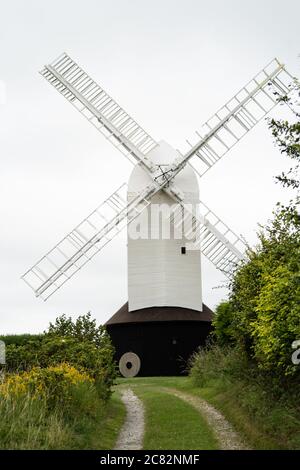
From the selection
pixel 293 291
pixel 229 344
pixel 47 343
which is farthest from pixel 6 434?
pixel 229 344

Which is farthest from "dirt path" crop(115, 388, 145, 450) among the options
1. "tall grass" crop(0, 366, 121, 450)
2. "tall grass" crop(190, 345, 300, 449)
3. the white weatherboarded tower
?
the white weatherboarded tower

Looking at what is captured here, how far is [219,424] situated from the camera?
1731 cm

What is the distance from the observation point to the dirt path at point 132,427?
15.0 meters

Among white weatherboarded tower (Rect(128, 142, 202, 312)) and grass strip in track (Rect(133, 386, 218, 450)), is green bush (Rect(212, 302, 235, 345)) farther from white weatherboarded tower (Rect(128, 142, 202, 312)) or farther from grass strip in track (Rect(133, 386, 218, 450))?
white weatherboarded tower (Rect(128, 142, 202, 312))

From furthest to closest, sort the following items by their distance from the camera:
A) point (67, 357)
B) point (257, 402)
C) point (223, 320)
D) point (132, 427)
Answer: point (223, 320), point (67, 357), point (132, 427), point (257, 402)

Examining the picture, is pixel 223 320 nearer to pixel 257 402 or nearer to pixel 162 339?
pixel 162 339

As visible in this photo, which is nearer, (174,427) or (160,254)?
(174,427)

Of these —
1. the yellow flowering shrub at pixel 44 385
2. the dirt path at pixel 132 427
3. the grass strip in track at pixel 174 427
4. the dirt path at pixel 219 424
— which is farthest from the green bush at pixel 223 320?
the yellow flowering shrub at pixel 44 385

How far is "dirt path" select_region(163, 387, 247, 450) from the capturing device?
14641 millimetres

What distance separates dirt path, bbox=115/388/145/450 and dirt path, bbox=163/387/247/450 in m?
1.49

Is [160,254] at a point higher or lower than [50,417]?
higher

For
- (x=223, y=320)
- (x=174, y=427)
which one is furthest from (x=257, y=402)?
(x=223, y=320)

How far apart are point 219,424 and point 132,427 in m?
2.03
